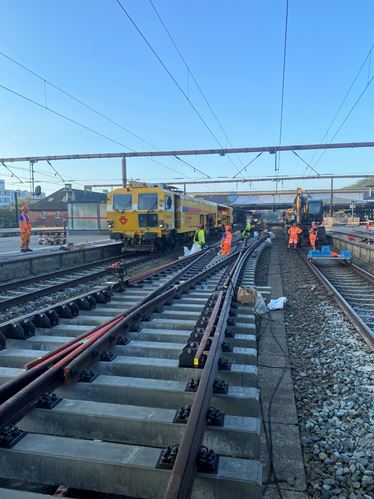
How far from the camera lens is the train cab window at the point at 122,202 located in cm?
1700

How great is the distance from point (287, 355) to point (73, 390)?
9.58ft

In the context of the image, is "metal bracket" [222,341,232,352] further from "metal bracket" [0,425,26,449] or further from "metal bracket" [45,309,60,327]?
"metal bracket" [45,309,60,327]

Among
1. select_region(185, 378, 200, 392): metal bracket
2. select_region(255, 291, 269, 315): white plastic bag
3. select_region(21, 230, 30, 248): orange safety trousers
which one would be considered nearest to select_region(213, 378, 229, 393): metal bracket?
select_region(185, 378, 200, 392): metal bracket

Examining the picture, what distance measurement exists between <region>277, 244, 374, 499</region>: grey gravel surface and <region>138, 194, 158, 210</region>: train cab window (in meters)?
10.6

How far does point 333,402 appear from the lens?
3701 mm

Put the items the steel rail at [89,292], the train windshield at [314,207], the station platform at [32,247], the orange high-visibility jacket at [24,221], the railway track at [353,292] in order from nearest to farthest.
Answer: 1. the steel rail at [89,292]
2. the railway track at [353,292]
3. the station platform at [32,247]
4. the orange high-visibility jacket at [24,221]
5. the train windshield at [314,207]

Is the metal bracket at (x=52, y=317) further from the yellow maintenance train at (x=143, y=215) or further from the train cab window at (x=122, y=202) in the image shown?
the train cab window at (x=122, y=202)

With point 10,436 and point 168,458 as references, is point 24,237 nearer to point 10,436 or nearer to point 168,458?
point 10,436

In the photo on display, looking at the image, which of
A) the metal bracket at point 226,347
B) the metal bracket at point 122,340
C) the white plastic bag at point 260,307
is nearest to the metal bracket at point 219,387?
the metal bracket at point 226,347

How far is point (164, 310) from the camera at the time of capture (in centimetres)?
590

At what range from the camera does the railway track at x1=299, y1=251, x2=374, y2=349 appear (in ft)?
20.5

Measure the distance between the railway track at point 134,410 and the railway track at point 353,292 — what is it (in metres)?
2.59

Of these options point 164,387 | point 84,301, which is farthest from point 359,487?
point 84,301

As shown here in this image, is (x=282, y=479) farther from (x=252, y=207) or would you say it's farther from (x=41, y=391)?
(x=252, y=207)
